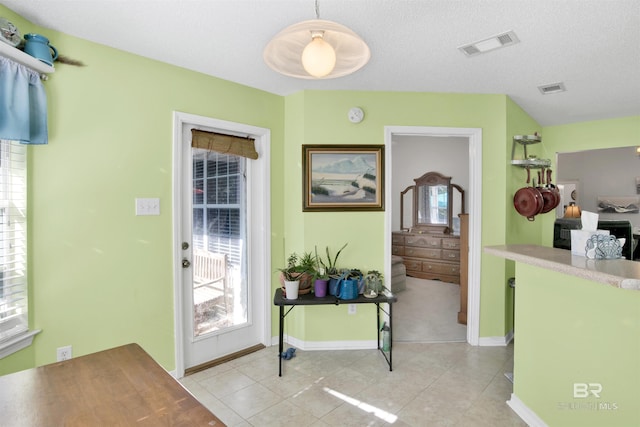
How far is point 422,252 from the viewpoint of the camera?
551cm

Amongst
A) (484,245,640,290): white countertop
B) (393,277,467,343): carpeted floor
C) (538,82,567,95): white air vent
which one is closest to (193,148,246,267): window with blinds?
(393,277,467,343): carpeted floor

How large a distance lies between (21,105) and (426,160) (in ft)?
17.1

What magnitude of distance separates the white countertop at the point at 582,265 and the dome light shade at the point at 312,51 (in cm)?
128

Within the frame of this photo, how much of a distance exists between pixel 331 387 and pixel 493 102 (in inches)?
111

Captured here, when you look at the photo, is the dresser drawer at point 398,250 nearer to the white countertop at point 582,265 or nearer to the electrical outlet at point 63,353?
the white countertop at point 582,265

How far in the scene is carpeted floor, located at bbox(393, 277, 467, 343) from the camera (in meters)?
3.33

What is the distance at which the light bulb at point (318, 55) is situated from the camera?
1236mm

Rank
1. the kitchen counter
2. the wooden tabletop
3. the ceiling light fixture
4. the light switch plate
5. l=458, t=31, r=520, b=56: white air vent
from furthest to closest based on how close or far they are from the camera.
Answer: the light switch plate
l=458, t=31, r=520, b=56: white air vent
the kitchen counter
the ceiling light fixture
the wooden tabletop

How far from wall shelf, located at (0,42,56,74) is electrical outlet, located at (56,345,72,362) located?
163cm

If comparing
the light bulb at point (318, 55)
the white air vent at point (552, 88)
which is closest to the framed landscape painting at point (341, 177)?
the white air vent at point (552, 88)

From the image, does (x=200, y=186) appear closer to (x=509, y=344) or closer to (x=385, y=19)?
(x=385, y=19)

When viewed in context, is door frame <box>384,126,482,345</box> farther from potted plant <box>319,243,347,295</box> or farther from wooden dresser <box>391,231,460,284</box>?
wooden dresser <box>391,231,460,284</box>

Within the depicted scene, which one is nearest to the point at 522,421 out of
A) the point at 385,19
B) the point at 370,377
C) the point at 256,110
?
the point at 370,377

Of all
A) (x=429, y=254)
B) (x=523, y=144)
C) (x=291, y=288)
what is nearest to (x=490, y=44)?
(x=523, y=144)
